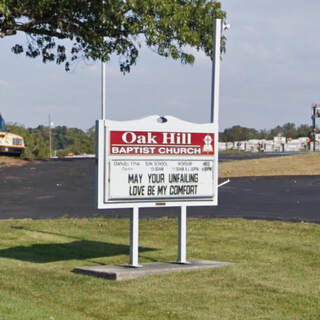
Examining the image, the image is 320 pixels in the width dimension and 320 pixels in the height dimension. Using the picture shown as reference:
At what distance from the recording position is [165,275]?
31.3 feet

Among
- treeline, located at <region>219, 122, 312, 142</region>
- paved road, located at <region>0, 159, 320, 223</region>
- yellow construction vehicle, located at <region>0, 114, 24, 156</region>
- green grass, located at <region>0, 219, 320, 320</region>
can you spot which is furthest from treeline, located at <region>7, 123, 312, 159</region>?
green grass, located at <region>0, 219, 320, 320</region>

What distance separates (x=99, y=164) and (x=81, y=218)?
7.38 meters

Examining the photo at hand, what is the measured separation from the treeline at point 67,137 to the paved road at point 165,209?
4119 centimetres

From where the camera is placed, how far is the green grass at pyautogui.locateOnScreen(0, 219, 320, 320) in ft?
24.8

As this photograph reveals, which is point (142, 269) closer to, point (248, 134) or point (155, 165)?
point (155, 165)

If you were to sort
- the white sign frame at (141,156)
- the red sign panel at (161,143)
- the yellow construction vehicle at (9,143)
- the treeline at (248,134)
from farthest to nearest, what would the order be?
the treeline at (248,134) < the yellow construction vehicle at (9,143) < the red sign panel at (161,143) < the white sign frame at (141,156)

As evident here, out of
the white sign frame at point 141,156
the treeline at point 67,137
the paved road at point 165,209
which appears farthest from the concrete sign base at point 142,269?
the treeline at point 67,137

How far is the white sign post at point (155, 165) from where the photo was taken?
969 cm

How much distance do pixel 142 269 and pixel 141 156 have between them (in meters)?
1.56

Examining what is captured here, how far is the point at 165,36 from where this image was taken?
485 inches

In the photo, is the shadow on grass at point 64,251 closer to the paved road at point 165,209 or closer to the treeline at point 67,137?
the paved road at point 165,209

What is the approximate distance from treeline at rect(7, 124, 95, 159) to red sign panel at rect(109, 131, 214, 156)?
54.0m

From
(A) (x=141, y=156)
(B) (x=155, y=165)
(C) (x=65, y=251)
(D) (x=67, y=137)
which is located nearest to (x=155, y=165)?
(B) (x=155, y=165)

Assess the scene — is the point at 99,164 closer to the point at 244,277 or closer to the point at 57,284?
the point at 57,284
